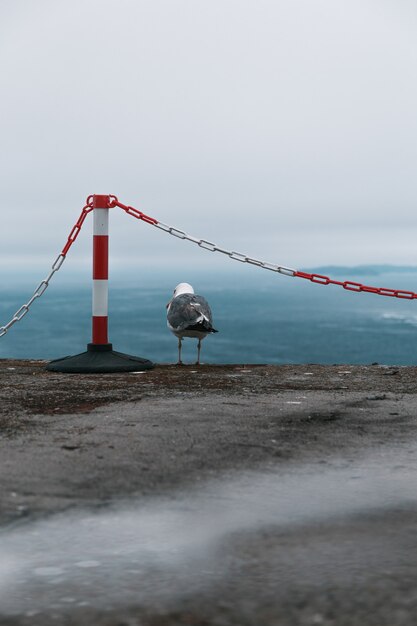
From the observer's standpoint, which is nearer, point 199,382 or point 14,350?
point 199,382

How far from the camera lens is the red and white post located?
906 centimetres

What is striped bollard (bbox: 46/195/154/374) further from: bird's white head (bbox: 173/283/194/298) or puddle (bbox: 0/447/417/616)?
puddle (bbox: 0/447/417/616)

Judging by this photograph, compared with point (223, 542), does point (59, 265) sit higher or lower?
higher

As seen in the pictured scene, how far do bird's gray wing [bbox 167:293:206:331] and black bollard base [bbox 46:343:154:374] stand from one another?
1.04 m

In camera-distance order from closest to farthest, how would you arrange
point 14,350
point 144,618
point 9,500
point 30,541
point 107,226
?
point 144,618, point 30,541, point 9,500, point 107,226, point 14,350

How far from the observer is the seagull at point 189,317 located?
33.5ft

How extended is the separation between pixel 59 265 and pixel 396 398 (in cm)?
461

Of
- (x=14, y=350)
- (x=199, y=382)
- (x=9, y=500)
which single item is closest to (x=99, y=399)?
(x=199, y=382)

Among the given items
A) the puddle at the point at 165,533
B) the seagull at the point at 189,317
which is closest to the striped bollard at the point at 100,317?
the seagull at the point at 189,317

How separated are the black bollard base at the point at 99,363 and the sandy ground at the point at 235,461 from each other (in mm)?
325

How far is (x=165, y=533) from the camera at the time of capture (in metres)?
3.21

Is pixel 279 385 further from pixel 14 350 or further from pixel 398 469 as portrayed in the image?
pixel 14 350

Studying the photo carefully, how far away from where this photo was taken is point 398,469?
4.30m

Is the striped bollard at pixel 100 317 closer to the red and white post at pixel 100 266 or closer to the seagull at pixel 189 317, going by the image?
the red and white post at pixel 100 266
